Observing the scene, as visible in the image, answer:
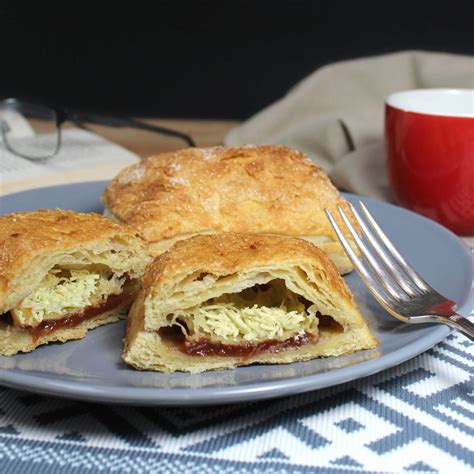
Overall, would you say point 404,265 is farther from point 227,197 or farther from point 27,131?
point 27,131

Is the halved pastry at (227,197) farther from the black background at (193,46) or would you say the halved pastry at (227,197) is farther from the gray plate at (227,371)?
the black background at (193,46)

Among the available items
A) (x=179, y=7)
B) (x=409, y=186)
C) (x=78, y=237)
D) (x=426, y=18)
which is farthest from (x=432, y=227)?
(x=179, y=7)

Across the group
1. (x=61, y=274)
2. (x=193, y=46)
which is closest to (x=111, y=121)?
(x=193, y=46)

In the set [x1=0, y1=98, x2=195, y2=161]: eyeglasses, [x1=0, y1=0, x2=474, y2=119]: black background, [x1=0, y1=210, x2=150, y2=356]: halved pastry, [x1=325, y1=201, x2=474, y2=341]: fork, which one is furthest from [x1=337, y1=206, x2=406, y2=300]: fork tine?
[x1=0, y1=0, x2=474, y2=119]: black background

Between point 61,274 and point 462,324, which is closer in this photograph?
point 462,324

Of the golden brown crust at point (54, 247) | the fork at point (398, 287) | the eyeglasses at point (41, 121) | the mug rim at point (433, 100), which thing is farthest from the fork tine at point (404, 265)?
the eyeglasses at point (41, 121)

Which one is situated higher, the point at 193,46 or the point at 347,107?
the point at 193,46
